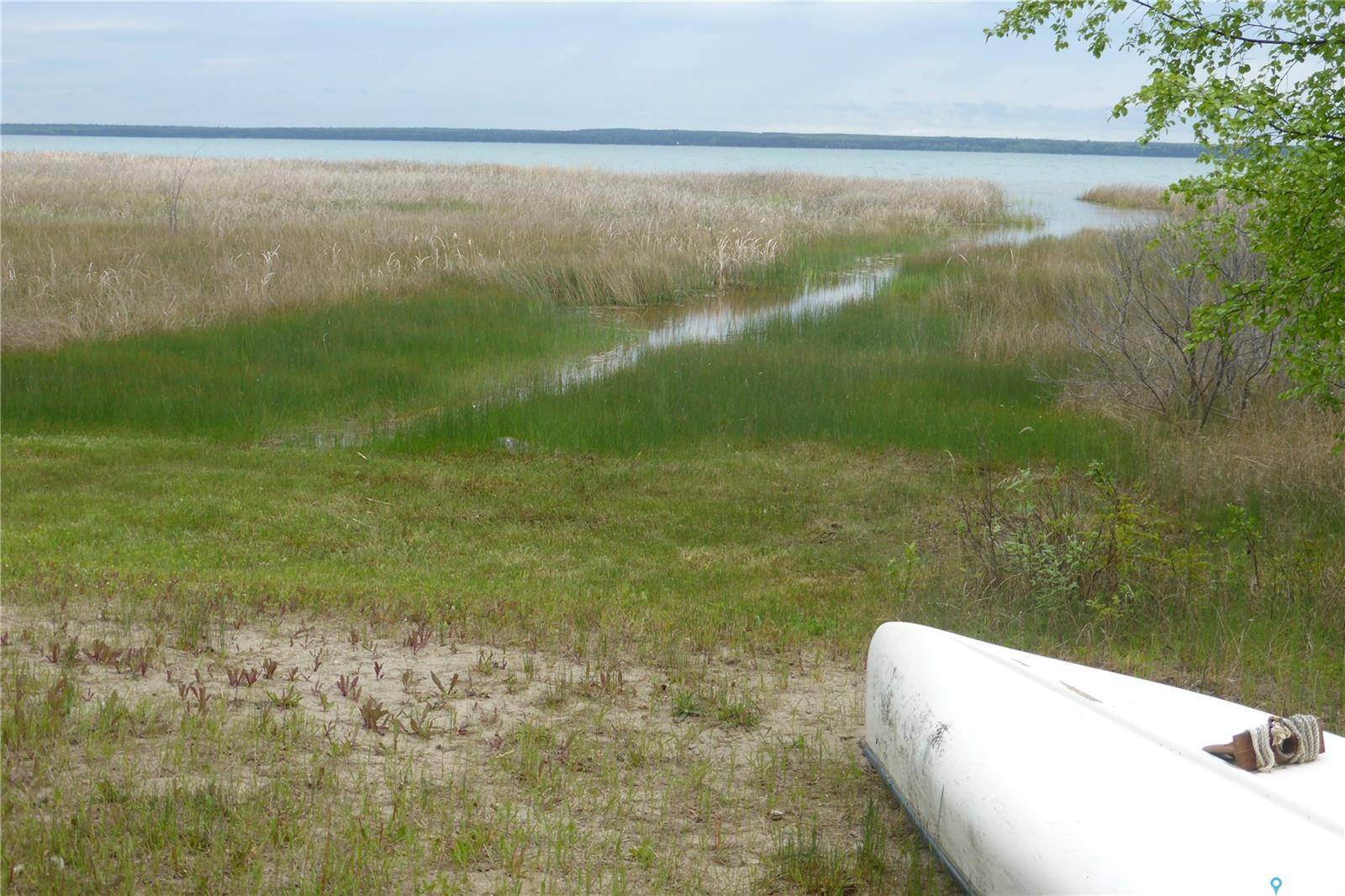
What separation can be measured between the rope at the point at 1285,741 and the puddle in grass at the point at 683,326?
33.0 feet

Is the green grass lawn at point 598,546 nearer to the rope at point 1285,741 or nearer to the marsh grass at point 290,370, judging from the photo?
the marsh grass at point 290,370

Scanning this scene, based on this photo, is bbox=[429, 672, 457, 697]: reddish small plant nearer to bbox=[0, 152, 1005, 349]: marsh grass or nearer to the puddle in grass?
the puddle in grass

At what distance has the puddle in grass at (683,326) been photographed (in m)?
12.6

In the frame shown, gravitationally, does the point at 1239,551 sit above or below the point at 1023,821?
below

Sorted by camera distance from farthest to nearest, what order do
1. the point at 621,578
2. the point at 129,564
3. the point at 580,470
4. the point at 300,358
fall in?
the point at 300,358
the point at 580,470
the point at 621,578
the point at 129,564

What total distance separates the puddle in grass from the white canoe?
9079mm

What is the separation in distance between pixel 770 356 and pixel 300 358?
6396mm

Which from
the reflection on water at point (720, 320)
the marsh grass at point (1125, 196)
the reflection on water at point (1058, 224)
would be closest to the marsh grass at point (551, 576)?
the reflection on water at point (720, 320)

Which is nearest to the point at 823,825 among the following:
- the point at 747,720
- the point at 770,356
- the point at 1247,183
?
the point at 747,720

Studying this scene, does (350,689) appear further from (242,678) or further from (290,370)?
(290,370)

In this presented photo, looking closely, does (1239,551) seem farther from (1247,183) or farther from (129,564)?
(129,564)

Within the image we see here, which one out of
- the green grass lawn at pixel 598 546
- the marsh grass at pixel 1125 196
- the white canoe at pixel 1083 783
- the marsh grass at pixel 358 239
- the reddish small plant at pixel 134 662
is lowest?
the green grass lawn at pixel 598 546

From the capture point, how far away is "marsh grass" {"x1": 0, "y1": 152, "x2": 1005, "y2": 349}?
57.2ft

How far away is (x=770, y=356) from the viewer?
50.5 ft
